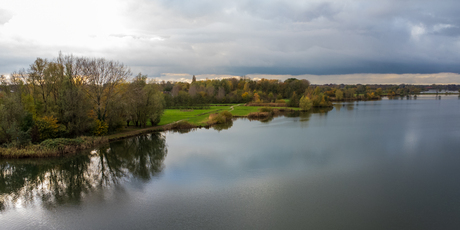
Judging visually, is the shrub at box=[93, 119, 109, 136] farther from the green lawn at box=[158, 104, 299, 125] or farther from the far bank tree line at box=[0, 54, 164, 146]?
the green lawn at box=[158, 104, 299, 125]

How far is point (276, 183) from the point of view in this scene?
1366 cm

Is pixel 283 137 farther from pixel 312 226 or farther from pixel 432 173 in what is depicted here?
pixel 312 226

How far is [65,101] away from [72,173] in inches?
348

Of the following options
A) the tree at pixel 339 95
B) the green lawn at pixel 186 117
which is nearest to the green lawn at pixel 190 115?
the green lawn at pixel 186 117

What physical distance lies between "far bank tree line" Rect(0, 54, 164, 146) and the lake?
3.22 metres

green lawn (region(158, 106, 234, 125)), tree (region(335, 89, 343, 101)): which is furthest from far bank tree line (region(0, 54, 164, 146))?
tree (region(335, 89, 343, 101))

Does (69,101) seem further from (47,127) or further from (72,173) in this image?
(72,173)

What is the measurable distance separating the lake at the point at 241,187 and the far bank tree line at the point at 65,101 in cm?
322

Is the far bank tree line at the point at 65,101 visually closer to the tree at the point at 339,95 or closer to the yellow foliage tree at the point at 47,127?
→ the yellow foliage tree at the point at 47,127

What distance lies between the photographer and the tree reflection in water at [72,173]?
12742mm

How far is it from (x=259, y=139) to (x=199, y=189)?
44.2 ft

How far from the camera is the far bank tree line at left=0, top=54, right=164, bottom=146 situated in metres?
20.1

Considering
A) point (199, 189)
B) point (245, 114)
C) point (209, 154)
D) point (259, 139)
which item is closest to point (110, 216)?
point (199, 189)

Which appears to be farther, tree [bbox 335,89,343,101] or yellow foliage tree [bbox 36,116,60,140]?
tree [bbox 335,89,343,101]
